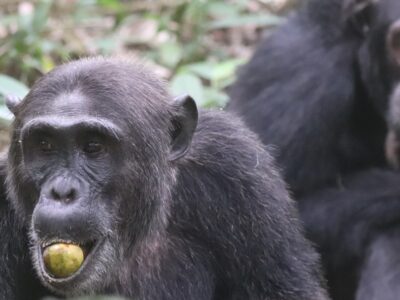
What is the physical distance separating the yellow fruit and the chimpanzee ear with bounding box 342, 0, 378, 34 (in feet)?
12.3

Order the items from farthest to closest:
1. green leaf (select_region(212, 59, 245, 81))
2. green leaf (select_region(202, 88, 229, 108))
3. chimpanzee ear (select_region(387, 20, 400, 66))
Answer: green leaf (select_region(212, 59, 245, 81)), green leaf (select_region(202, 88, 229, 108)), chimpanzee ear (select_region(387, 20, 400, 66))

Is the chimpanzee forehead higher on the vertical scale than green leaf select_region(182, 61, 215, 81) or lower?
higher

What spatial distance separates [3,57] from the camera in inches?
396

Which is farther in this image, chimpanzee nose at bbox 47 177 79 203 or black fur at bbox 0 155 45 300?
black fur at bbox 0 155 45 300

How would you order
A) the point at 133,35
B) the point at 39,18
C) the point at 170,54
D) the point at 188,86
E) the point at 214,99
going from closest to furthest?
the point at 188,86 < the point at 214,99 < the point at 39,18 < the point at 170,54 < the point at 133,35

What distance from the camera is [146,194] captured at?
20.5 feet

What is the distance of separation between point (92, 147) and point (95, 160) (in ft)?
0.22

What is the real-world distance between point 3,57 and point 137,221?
4189 mm

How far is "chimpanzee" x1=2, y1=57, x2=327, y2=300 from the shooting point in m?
5.85

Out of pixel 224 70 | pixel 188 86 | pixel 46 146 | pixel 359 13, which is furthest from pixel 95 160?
pixel 224 70

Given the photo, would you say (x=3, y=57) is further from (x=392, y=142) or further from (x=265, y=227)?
(x=265, y=227)

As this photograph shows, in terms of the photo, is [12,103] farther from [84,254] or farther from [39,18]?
[39,18]

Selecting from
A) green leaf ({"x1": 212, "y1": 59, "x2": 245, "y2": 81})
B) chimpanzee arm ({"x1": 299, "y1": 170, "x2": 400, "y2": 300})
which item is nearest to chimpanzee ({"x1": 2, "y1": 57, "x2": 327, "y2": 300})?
chimpanzee arm ({"x1": 299, "y1": 170, "x2": 400, "y2": 300})

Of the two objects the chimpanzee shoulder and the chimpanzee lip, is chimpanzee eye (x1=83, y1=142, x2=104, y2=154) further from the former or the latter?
the chimpanzee shoulder
